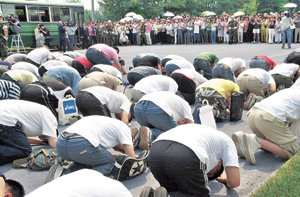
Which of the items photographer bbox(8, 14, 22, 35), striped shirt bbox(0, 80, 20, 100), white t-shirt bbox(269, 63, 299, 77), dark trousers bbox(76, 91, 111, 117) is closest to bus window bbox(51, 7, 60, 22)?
photographer bbox(8, 14, 22, 35)

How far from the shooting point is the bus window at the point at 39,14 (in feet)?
65.7

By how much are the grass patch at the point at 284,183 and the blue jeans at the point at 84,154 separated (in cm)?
161

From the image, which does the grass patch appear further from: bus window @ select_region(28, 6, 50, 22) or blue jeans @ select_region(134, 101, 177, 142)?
bus window @ select_region(28, 6, 50, 22)

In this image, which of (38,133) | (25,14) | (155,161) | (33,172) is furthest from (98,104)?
(25,14)

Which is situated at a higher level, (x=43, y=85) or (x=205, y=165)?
(x=43, y=85)

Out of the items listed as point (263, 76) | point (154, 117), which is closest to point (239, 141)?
point (154, 117)

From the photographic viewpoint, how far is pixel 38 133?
4.66 metres

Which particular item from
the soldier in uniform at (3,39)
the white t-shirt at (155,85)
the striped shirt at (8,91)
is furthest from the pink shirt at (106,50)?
the soldier in uniform at (3,39)

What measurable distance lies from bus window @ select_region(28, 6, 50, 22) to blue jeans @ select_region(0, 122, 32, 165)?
55.7 ft

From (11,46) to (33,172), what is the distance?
49.5 ft

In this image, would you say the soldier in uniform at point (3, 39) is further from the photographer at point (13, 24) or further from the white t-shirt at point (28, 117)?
the white t-shirt at point (28, 117)

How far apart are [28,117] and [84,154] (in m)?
1.27

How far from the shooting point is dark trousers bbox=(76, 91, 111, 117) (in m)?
5.24

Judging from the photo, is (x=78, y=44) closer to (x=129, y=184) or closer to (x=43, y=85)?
(x=43, y=85)
